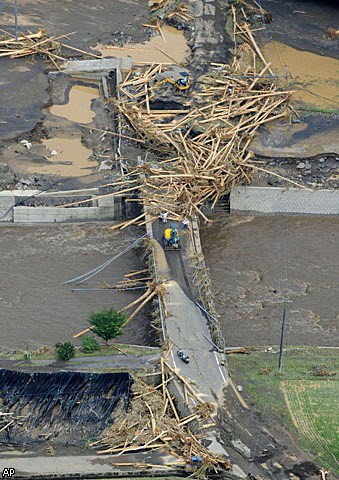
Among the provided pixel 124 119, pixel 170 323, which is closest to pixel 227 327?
pixel 170 323

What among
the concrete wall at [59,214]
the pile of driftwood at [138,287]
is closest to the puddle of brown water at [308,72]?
the concrete wall at [59,214]

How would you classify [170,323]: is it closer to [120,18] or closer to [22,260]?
[22,260]

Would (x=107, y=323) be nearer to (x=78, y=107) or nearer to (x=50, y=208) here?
(x=50, y=208)

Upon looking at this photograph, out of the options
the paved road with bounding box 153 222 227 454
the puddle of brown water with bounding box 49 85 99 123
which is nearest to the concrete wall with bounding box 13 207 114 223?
the paved road with bounding box 153 222 227 454

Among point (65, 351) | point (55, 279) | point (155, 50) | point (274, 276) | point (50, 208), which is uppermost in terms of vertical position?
point (155, 50)

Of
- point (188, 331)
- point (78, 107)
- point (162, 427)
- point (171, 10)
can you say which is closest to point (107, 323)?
point (188, 331)

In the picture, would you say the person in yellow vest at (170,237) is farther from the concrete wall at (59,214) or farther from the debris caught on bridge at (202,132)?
the concrete wall at (59,214)
